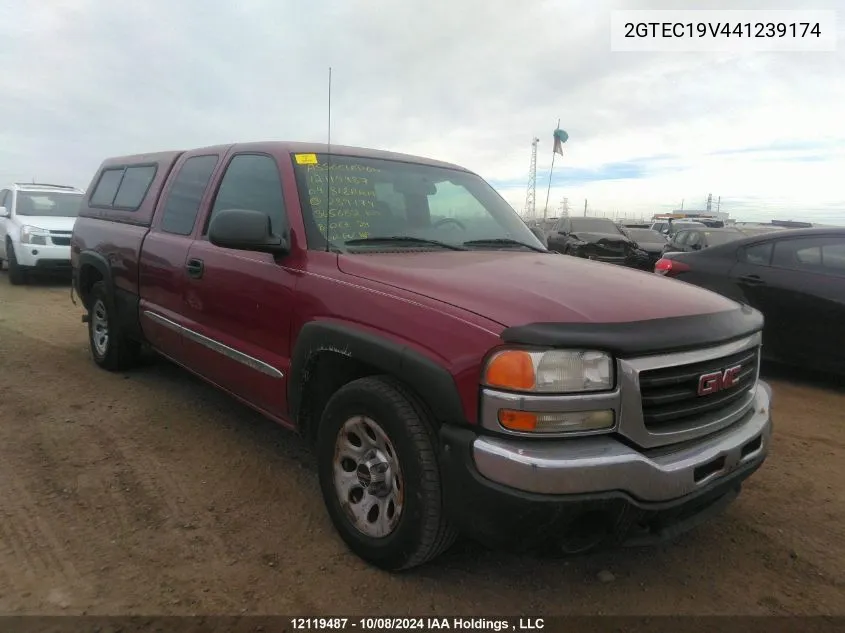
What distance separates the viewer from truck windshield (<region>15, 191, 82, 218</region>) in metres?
11.2

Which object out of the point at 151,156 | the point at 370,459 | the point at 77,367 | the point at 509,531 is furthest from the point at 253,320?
the point at 77,367

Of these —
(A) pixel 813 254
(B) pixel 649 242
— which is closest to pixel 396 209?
(A) pixel 813 254

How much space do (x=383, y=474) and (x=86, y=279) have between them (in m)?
4.19

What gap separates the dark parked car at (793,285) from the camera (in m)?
5.02

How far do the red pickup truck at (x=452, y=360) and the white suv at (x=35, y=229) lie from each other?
327 inches

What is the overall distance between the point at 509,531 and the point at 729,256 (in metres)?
4.84

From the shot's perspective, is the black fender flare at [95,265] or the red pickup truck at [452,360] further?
the black fender flare at [95,265]

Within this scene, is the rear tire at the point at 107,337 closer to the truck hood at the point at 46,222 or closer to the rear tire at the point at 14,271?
the truck hood at the point at 46,222

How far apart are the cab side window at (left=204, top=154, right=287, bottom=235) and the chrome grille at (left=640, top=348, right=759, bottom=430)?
6.34 feet

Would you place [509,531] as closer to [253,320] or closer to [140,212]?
[253,320]

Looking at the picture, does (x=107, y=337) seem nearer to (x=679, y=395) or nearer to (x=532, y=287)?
(x=532, y=287)

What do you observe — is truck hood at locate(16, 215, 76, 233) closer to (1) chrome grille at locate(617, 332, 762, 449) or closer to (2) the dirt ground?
(2) the dirt ground

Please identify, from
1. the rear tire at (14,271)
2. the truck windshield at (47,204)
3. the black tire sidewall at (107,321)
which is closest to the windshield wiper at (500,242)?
the black tire sidewall at (107,321)

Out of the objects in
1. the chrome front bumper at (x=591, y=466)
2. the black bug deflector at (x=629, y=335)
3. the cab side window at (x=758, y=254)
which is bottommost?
the chrome front bumper at (x=591, y=466)
